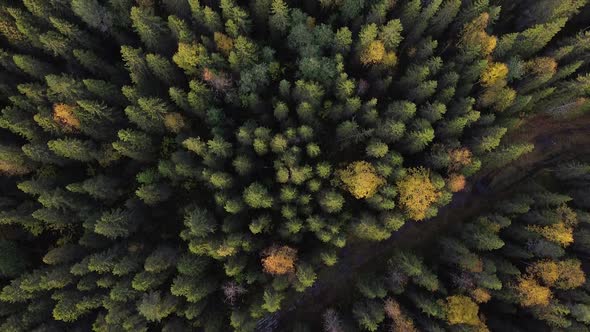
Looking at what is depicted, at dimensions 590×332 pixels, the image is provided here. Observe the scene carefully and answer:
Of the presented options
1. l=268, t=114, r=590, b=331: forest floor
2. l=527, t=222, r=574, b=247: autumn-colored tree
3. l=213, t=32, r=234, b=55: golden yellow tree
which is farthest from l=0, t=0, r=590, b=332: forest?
l=268, t=114, r=590, b=331: forest floor

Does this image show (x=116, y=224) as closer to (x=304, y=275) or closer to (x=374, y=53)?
(x=304, y=275)

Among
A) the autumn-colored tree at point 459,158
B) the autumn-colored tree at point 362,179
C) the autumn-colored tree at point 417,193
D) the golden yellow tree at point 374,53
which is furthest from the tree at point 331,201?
the golden yellow tree at point 374,53

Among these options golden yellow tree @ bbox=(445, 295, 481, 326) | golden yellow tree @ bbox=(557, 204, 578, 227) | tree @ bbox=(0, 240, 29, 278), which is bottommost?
tree @ bbox=(0, 240, 29, 278)

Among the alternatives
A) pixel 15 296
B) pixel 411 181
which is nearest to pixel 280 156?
pixel 411 181

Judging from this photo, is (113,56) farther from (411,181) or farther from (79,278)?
(411,181)

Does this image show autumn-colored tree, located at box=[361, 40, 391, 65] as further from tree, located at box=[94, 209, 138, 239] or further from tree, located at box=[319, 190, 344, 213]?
tree, located at box=[94, 209, 138, 239]

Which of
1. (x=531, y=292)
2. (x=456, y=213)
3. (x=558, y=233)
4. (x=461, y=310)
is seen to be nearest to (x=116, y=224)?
(x=461, y=310)

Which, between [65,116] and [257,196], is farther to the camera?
[65,116]
